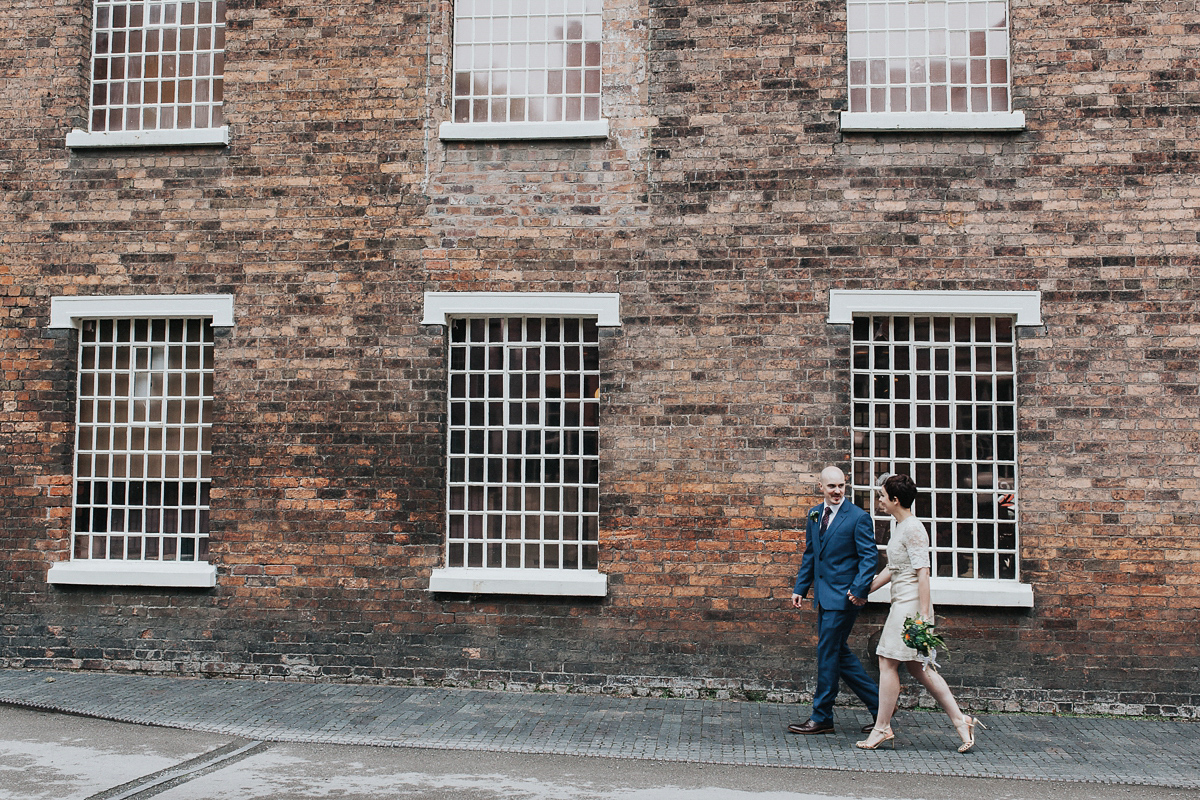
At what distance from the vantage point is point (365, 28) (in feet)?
30.8

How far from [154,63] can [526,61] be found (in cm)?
372

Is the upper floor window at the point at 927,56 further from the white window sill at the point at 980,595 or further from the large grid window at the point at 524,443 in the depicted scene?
the white window sill at the point at 980,595

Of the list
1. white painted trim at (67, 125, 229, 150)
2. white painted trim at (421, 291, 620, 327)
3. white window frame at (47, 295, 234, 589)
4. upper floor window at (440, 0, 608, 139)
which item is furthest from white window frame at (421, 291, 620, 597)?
white painted trim at (67, 125, 229, 150)

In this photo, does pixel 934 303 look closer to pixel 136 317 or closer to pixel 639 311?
pixel 639 311

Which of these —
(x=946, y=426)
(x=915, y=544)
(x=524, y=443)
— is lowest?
(x=915, y=544)

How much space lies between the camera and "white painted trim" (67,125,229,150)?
30.7 ft

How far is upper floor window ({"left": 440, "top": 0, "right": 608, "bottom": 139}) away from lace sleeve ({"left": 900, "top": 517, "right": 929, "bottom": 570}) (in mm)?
4797

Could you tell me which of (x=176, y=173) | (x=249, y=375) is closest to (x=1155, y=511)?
(x=249, y=375)

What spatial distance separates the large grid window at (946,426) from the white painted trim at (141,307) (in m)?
5.84

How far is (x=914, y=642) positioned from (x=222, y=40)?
8358 mm

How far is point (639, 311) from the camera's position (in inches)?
354

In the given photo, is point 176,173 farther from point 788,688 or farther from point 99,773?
point 788,688

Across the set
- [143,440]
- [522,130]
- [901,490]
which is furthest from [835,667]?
[143,440]

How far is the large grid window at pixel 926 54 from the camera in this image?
9117mm
